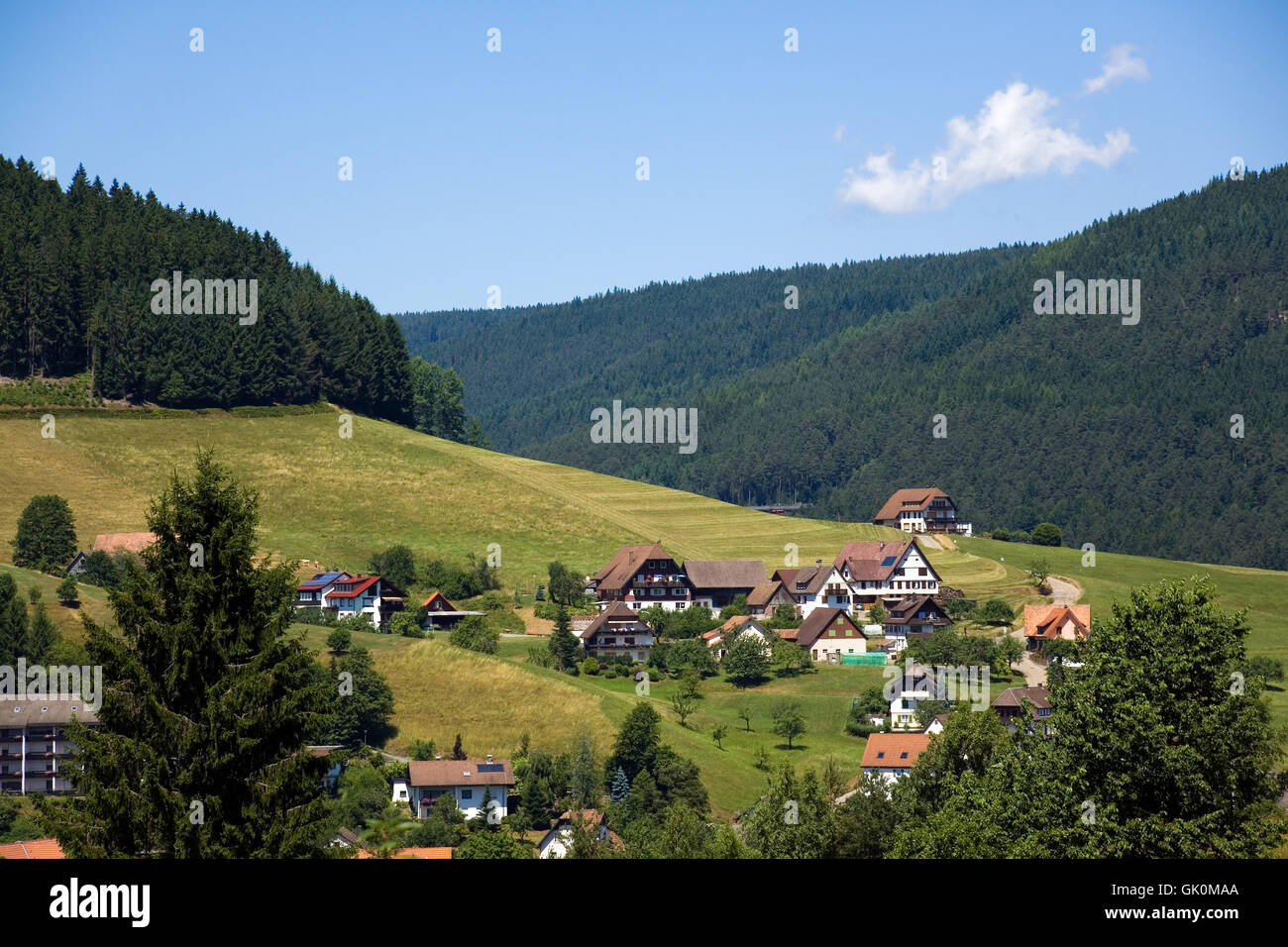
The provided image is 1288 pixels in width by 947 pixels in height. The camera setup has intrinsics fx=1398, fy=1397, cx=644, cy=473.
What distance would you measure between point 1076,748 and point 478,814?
37113mm

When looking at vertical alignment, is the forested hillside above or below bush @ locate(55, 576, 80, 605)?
above

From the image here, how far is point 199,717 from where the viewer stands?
674 inches

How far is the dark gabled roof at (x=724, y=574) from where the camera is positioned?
107938 millimetres

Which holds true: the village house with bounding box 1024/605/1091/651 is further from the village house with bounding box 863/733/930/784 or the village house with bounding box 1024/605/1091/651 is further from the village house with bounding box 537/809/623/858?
the village house with bounding box 537/809/623/858

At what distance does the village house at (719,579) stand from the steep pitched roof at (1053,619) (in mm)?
22901

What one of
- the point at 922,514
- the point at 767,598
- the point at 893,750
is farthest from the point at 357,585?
the point at 922,514

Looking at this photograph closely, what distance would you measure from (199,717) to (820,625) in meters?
77.9

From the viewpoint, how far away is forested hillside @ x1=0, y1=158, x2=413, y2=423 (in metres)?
138

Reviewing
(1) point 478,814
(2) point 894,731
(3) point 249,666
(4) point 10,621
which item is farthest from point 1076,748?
(4) point 10,621

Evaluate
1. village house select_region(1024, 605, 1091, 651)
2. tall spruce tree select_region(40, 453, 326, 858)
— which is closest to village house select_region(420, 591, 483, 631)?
village house select_region(1024, 605, 1091, 651)

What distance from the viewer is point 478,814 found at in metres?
59.0

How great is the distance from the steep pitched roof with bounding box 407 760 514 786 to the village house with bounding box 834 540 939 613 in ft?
156

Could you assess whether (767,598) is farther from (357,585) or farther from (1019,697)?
(1019,697)
